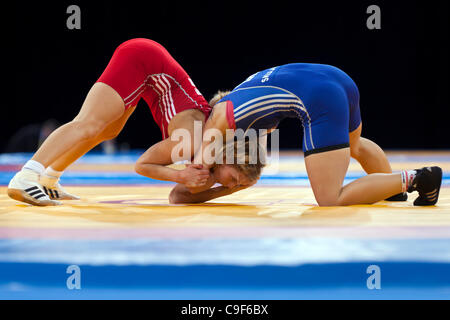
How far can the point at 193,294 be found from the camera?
0.92 metres

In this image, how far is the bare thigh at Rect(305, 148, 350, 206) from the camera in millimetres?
1691

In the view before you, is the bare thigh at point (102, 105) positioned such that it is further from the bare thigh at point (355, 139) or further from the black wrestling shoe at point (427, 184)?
the black wrestling shoe at point (427, 184)

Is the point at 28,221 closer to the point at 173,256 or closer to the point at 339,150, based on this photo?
the point at 173,256

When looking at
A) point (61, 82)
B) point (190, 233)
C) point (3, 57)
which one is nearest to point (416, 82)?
point (61, 82)

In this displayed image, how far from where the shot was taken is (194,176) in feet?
5.67

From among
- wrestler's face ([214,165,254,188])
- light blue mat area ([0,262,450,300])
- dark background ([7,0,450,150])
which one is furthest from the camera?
dark background ([7,0,450,150])

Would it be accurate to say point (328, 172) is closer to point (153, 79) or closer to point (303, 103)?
point (303, 103)

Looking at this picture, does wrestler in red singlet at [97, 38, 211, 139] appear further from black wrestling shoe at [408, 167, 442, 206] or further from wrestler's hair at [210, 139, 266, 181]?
black wrestling shoe at [408, 167, 442, 206]

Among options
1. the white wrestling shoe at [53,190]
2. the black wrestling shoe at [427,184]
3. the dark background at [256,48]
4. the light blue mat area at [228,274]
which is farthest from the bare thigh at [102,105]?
the dark background at [256,48]

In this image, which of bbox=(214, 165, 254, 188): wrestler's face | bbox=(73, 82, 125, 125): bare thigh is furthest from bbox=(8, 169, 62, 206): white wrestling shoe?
bbox=(214, 165, 254, 188): wrestler's face

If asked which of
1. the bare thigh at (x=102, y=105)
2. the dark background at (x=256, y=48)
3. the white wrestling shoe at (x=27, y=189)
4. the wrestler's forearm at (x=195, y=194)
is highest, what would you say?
the dark background at (x=256, y=48)

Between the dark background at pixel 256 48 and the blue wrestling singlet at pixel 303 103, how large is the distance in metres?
6.61

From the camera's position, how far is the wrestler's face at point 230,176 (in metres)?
1.76

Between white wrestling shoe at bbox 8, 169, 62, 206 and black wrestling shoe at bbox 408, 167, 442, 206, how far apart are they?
1.36 metres
